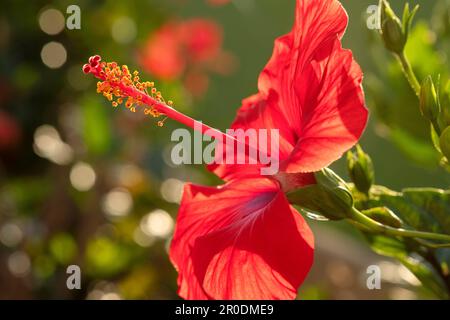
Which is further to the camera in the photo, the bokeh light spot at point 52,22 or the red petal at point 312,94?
the bokeh light spot at point 52,22

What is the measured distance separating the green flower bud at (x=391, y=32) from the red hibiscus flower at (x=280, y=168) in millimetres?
94

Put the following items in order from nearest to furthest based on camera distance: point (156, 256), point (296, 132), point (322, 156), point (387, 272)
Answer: point (322, 156), point (296, 132), point (387, 272), point (156, 256)

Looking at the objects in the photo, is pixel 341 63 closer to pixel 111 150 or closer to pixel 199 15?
pixel 111 150

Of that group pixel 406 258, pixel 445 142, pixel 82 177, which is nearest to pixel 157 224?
pixel 82 177

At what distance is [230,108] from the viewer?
465 centimetres

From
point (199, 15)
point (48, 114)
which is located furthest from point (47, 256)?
point (199, 15)

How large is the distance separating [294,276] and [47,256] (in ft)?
5.62

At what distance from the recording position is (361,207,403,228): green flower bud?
80 centimetres

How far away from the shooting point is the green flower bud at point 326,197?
792 millimetres

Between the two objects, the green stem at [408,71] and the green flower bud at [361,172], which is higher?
the green stem at [408,71]

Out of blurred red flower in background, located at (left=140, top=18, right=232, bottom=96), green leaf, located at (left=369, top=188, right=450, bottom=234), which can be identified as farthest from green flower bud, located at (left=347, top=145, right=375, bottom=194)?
blurred red flower in background, located at (left=140, top=18, right=232, bottom=96)

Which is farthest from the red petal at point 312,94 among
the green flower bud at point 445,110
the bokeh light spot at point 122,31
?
the bokeh light spot at point 122,31

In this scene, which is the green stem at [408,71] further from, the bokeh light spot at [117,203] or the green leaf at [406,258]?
the bokeh light spot at [117,203]

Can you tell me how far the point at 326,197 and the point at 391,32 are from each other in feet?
0.77
